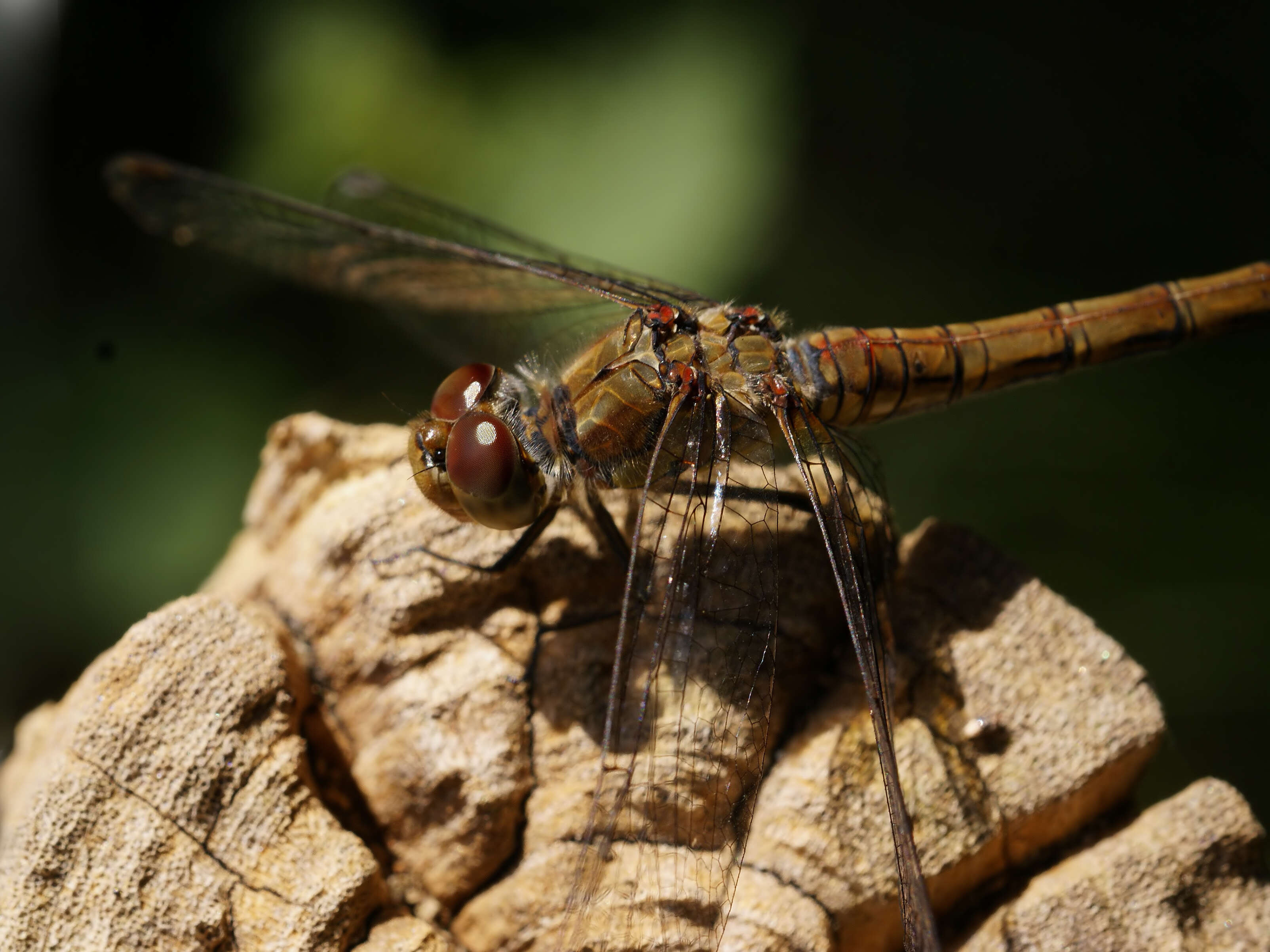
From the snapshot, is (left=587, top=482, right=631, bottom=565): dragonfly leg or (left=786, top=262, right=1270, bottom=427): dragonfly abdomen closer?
(left=587, top=482, right=631, bottom=565): dragonfly leg

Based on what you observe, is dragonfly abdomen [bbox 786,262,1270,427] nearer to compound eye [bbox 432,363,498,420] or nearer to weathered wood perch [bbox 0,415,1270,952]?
weathered wood perch [bbox 0,415,1270,952]

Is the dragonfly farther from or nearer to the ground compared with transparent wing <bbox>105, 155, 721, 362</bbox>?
nearer to the ground

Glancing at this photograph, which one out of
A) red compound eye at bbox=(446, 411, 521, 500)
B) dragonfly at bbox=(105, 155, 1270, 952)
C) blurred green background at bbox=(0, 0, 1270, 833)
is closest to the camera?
dragonfly at bbox=(105, 155, 1270, 952)

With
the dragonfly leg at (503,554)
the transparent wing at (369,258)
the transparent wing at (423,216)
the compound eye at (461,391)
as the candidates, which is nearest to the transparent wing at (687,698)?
the dragonfly leg at (503,554)

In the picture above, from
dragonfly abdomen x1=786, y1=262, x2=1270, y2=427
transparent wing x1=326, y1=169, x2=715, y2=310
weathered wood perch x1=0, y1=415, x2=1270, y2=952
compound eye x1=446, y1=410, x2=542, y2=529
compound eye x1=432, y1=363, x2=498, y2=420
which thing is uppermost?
transparent wing x1=326, y1=169, x2=715, y2=310

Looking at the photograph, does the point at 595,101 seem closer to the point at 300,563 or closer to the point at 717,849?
the point at 300,563

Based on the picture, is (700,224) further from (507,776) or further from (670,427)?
(507,776)

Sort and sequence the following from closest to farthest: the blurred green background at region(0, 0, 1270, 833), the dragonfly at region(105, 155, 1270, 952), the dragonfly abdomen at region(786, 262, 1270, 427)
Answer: the dragonfly at region(105, 155, 1270, 952)
the dragonfly abdomen at region(786, 262, 1270, 427)
the blurred green background at region(0, 0, 1270, 833)

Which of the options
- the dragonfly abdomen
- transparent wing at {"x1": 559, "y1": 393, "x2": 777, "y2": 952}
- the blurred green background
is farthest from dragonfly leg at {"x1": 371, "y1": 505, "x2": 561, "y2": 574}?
the blurred green background

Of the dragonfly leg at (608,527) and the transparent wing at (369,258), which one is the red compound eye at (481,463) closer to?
the dragonfly leg at (608,527)
